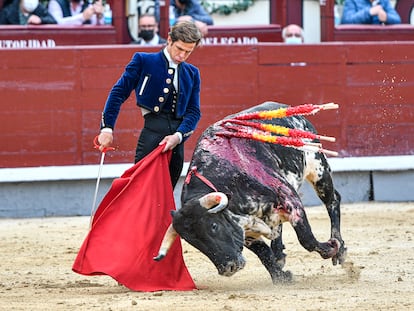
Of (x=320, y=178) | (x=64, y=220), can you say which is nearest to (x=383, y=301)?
(x=320, y=178)

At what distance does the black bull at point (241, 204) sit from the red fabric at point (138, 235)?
0.26 meters

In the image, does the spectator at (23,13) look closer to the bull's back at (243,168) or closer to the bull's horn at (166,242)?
the bull's back at (243,168)

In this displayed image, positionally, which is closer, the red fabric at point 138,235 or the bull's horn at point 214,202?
the bull's horn at point 214,202

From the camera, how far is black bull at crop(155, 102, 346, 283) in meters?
5.01

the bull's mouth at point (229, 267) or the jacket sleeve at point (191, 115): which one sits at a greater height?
the jacket sleeve at point (191, 115)

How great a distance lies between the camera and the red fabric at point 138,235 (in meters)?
5.34

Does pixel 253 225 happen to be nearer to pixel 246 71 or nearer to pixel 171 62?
pixel 171 62

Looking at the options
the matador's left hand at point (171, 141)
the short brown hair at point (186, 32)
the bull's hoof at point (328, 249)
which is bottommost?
the bull's hoof at point (328, 249)

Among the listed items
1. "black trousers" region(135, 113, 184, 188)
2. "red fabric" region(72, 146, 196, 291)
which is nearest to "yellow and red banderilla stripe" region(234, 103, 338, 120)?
"black trousers" region(135, 113, 184, 188)

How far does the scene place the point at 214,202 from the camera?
500cm

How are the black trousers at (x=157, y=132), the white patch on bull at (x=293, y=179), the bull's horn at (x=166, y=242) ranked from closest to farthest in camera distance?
the bull's horn at (x=166, y=242) < the black trousers at (x=157, y=132) < the white patch on bull at (x=293, y=179)

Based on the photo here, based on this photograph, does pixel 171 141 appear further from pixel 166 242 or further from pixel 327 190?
pixel 327 190

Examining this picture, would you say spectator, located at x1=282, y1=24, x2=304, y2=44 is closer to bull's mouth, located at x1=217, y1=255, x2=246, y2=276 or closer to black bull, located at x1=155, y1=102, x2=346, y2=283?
black bull, located at x1=155, y1=102, x2=346, y2=283

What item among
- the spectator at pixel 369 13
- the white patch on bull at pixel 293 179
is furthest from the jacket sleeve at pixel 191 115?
the spectator at pixel 369 13
